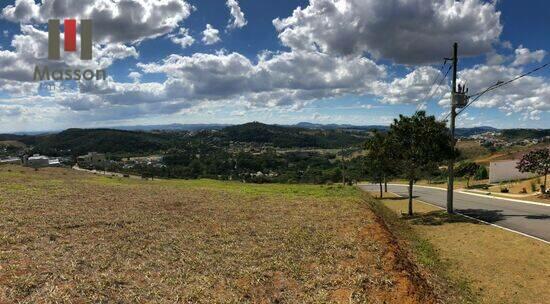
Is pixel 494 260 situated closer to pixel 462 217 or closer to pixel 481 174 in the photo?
pixel 462 217

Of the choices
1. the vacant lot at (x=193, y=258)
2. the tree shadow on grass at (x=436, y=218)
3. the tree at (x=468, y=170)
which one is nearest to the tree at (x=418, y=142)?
the tree shadow on grass at (x=436, y=218)

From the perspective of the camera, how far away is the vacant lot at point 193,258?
10.9 meters

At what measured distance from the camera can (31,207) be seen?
22.7 metres

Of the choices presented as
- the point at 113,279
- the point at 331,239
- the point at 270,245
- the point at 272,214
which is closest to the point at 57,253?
the point at 113,279

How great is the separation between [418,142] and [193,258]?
21.7 meters

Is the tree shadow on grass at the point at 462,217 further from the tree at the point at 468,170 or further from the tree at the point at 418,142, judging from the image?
the tree at the point at 468,170

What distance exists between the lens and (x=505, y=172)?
72.2 metres

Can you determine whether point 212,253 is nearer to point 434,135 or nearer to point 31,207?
point 31,207

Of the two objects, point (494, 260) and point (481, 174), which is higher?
point (494, 260)

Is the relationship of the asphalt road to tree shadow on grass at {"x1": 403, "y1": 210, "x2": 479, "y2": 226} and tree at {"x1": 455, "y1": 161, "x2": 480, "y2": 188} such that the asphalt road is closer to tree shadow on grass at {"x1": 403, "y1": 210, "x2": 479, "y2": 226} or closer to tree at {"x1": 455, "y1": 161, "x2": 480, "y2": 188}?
tree shadow on grass at {"x1": 403, "y1": 210, "x2": 479, "y2": 226}

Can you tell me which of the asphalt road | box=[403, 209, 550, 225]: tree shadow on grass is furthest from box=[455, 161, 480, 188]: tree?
box=[403, 209, 550, 225]: tree shadow on grass

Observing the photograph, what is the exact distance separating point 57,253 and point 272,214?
1363cm

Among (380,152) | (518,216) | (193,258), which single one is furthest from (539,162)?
(193,258)

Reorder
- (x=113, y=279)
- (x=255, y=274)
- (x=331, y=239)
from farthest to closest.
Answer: (x=331, y=239) → (x=255, y=274) → (x=113, y=279)
